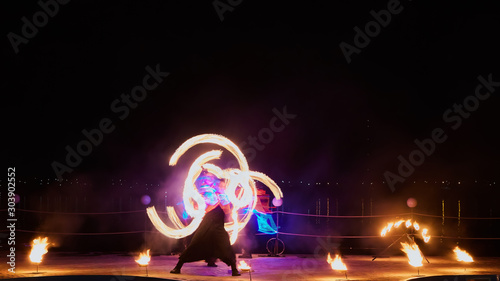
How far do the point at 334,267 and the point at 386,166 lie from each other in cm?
1291

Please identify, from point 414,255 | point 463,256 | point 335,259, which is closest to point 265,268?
point 335,259

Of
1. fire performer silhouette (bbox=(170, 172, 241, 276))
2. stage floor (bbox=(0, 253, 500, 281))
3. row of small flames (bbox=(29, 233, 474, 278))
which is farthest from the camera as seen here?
row of small flames (bbox=(29, 233, 474, 278))

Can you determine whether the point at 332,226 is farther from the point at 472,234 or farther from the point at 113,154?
the point at 113,154

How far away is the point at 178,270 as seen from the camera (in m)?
9.88

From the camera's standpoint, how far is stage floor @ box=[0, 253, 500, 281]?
9695 mm

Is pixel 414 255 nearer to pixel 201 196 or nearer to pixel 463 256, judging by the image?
pixel 463 256

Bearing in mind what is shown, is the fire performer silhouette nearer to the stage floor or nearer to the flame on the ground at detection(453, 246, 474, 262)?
the stage floor

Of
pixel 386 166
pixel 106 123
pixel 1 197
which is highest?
pixel 106 123

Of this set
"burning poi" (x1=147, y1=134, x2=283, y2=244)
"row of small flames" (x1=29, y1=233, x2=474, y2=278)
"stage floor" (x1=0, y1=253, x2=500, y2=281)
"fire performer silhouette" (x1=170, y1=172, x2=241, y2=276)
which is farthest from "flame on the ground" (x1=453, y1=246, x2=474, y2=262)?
"fire performer silhouette" (x1=170, y1=172, x2=241, y2=276)

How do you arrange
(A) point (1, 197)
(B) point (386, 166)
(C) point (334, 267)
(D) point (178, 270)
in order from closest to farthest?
(D) point (178, 270)
(C) point (334, 267)
(A) point (1, 197)
(B) point (386, 166)

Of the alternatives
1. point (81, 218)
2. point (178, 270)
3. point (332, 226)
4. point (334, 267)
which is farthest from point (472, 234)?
point (81, 218)

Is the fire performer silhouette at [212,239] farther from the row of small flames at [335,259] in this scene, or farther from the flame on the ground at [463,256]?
the flame on the ground at [463,256]

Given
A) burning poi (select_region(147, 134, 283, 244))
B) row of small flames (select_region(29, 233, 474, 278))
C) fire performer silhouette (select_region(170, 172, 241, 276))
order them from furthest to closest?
burning poi (select_region(147, 134, 283, 244)), row of small flames (select_region(29, 233, 474, 278)), fire performer silhouette (select_region(170, 172, 241, 276))

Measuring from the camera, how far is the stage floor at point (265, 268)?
31.8 feet
